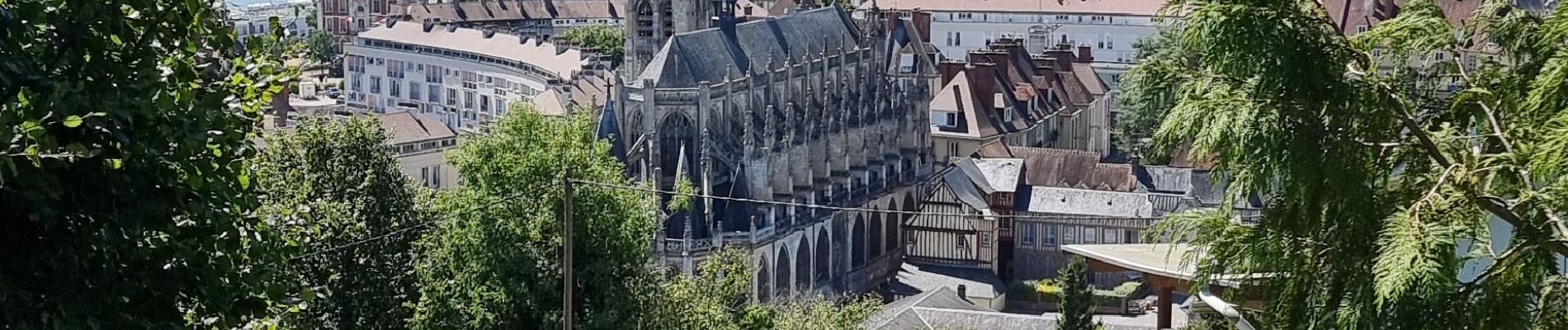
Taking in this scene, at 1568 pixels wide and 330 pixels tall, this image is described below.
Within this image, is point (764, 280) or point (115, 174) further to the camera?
point (764, 280)

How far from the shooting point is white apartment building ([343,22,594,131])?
111m

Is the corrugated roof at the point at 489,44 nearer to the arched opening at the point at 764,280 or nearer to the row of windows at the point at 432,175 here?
the row of windows at the point at 432,175

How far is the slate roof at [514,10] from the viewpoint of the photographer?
461 feet

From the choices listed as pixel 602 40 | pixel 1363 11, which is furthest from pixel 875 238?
pixel 602 40

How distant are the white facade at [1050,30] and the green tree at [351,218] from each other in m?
95.8

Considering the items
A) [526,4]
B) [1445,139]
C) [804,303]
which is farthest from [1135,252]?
[526,4]

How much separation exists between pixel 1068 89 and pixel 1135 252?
7021 centimetres

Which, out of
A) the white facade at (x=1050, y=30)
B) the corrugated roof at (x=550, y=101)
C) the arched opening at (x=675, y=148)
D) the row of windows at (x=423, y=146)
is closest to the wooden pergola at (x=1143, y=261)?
the arched opening at (x=675, y=148)

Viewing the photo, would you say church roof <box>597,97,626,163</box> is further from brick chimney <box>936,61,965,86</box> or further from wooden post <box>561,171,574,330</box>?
wooden post <box>561,171,574,330</box>

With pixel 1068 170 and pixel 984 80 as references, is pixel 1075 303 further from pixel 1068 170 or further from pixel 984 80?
pixel 984 80

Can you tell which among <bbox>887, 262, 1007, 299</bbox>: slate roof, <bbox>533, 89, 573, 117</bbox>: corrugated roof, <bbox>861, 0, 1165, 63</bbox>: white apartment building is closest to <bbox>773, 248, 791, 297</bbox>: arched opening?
<bbox>887, 262, 1007, 299</bbox>: slate roof

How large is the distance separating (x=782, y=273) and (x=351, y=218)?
111ft

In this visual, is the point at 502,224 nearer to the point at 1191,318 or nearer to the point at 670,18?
the point at 1191,318

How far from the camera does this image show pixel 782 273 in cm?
5766
